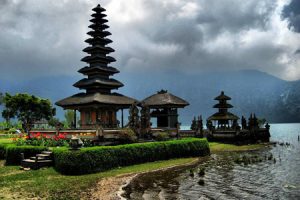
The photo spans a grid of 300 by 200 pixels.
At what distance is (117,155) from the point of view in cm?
3155

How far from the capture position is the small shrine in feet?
189

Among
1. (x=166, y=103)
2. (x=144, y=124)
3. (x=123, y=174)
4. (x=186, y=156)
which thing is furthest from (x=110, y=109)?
(x=123, y=174)

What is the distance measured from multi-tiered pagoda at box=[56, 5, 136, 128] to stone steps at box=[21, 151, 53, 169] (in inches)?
841

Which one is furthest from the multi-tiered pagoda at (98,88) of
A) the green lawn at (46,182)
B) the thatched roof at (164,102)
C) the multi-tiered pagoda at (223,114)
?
the multi-tiered pagoda at (223,114)

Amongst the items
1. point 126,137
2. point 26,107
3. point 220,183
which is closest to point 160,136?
point 126,137

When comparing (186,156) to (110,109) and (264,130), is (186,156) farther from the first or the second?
(264,130)

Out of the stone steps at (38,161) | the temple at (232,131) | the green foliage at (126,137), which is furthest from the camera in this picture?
the temple at (232,131)

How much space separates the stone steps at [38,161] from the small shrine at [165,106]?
27.9m

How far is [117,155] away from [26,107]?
77265mm

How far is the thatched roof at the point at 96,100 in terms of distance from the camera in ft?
173

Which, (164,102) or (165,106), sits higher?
(164,102)

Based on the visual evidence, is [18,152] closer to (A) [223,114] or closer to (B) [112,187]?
(B) [112,187]

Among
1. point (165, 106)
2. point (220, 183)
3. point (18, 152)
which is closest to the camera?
point (220, 183)

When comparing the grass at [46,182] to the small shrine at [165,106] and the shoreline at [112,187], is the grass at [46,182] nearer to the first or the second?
the shoreline at [112,187]
